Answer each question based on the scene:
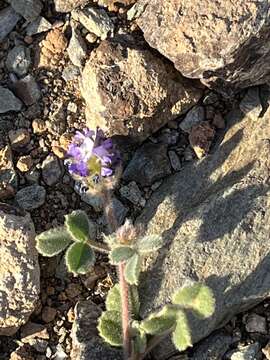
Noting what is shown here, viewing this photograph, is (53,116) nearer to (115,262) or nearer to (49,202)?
(49,202)

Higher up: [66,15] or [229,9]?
[229,9]

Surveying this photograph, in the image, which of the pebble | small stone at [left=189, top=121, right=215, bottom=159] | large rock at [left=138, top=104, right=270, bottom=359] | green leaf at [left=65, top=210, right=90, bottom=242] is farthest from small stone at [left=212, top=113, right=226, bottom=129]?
green leaf at [left=65, top=210, right=90, bottom=242]

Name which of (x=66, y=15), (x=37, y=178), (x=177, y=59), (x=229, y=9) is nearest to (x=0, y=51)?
(x=66, y=15)

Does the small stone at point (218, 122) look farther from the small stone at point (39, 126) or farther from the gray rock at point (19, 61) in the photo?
the gray rock at point (19, 61)

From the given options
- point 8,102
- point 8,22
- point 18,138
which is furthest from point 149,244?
point 8,22

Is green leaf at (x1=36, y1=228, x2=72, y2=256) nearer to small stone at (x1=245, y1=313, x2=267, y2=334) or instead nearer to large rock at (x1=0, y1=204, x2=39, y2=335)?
large rock at (x1=0, y1=204, x2=39, y2=335)

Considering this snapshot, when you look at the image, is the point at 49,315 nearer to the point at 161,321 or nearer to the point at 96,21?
the point at 161,321

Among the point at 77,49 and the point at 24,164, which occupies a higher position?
the point at 77,49
